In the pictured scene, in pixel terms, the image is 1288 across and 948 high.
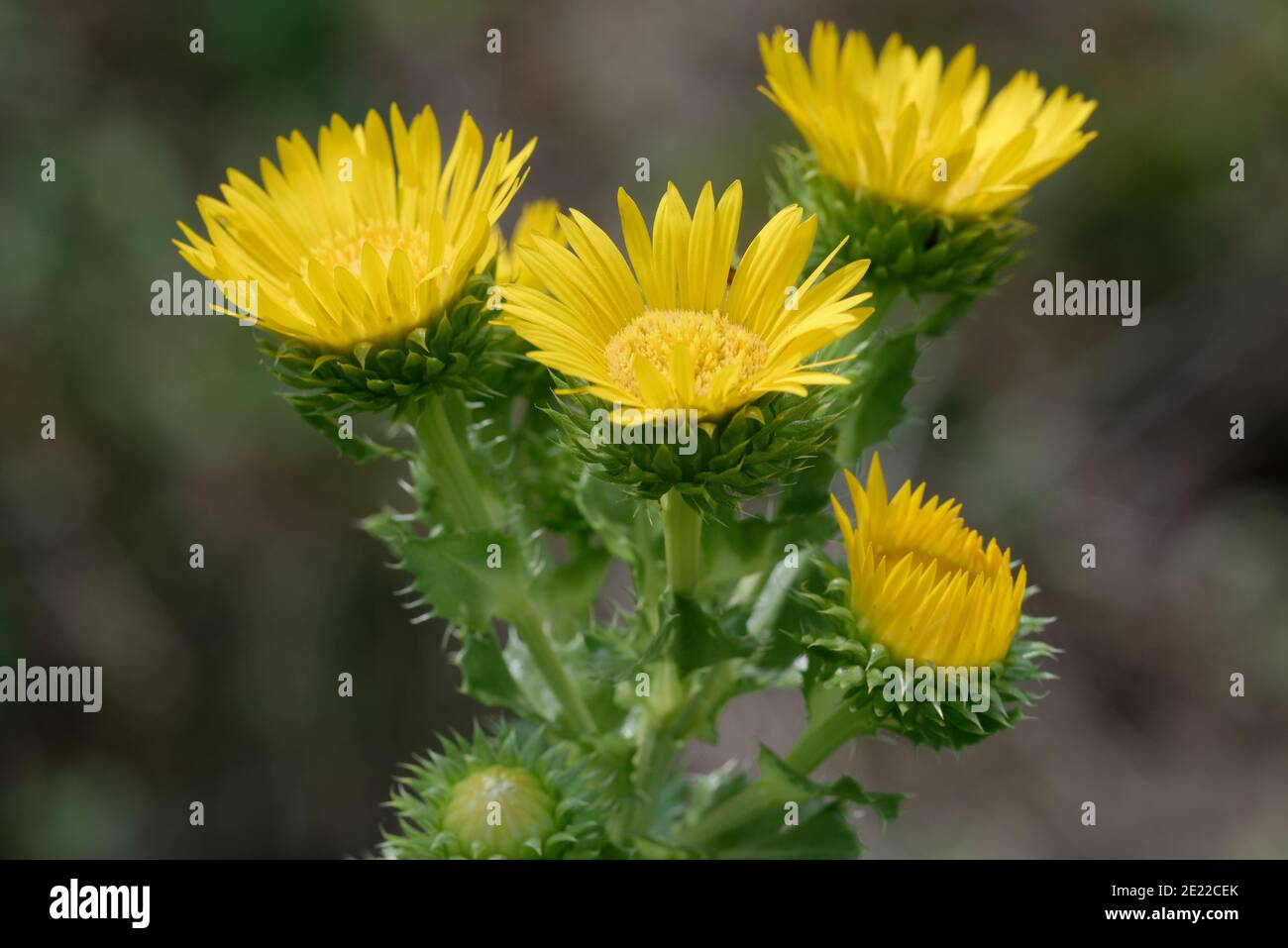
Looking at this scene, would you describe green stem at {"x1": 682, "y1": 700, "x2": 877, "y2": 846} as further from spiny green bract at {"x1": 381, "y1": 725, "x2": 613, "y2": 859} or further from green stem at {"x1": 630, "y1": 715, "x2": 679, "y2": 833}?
spiny green bract at {"x1": 381, "y1": 725, "x2": 613, "y2": 859}

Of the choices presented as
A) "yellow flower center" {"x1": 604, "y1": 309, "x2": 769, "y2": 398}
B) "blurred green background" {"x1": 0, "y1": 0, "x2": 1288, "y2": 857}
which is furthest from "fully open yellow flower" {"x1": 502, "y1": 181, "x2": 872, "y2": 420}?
"blurred green background" {"x1": 0, "y1": 0, "x2": 1288, "y2": 857}

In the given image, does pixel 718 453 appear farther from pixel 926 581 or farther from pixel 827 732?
pixel 827 732

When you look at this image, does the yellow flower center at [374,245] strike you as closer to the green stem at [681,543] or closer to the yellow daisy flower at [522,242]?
the yellow daisy flower at [522,242]

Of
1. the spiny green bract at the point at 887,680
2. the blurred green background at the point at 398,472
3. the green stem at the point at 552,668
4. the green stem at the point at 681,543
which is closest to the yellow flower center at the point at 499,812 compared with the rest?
the green stem at the point at 552,668

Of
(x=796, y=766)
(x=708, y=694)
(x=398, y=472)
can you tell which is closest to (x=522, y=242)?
(x=708, y=694)

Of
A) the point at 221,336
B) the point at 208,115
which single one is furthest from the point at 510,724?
the point at 208,115

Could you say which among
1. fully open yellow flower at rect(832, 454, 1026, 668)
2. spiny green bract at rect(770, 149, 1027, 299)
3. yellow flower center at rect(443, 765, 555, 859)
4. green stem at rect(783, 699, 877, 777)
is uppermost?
spiny green bract at rect(770, 149, 1027, 299)
